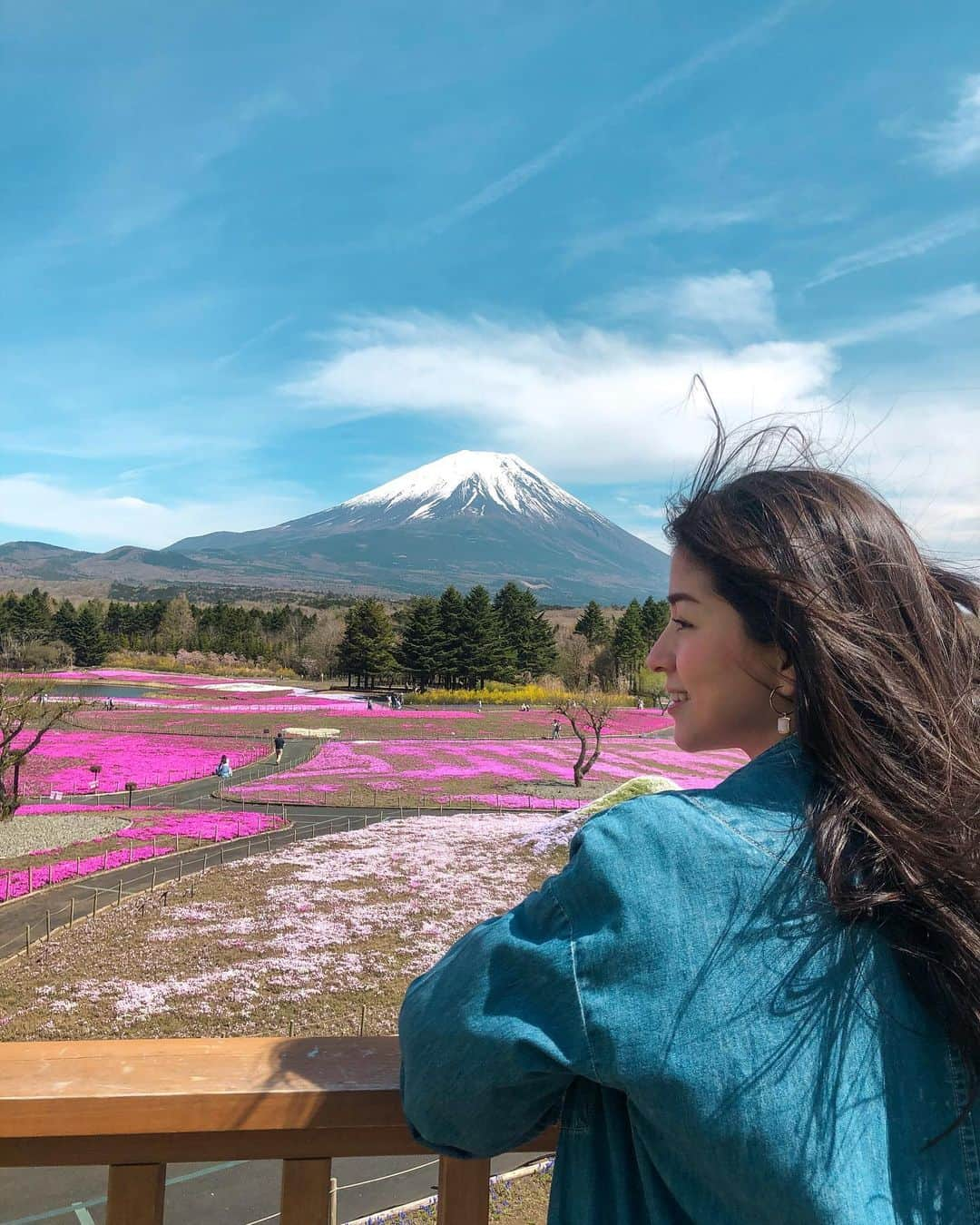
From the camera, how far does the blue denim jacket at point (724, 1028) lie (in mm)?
782

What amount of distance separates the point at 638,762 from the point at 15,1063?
93.7ft

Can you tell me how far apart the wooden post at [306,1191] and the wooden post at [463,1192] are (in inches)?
6.3

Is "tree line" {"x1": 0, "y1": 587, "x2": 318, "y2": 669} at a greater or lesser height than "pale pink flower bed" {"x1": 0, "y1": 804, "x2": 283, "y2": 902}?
greater

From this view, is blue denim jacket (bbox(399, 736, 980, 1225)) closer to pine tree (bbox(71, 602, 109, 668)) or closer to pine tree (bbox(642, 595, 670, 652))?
pine tree (bbox(642, 595, 670, 652))

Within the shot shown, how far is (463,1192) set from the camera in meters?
1.16

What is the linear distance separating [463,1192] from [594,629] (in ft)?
187

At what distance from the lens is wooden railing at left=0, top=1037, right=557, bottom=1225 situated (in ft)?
3.64

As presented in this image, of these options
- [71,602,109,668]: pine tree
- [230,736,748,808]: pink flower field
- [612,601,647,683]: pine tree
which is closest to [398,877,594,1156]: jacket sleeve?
[230,736,748,808]: pink flower field

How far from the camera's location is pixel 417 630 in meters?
51.2

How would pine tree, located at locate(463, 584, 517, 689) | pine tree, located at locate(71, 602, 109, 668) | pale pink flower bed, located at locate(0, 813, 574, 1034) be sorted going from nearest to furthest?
1. pale pink flower bed, located at locate(0, 813, 574, 1034)
2. pine tree, located at locate(463, 584, 517, 689)
3. pine tree, located at locate(71, 602, 109, 668)

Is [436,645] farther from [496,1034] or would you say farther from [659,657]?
[496,1034]

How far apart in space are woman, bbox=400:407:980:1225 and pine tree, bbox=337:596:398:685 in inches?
2005

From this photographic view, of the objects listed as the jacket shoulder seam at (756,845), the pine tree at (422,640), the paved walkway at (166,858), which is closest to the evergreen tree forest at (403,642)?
the pine tree at (422,640)

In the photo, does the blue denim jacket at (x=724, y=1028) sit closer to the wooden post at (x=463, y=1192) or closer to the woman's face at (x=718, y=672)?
the woman's face at (x=718, y=672)
